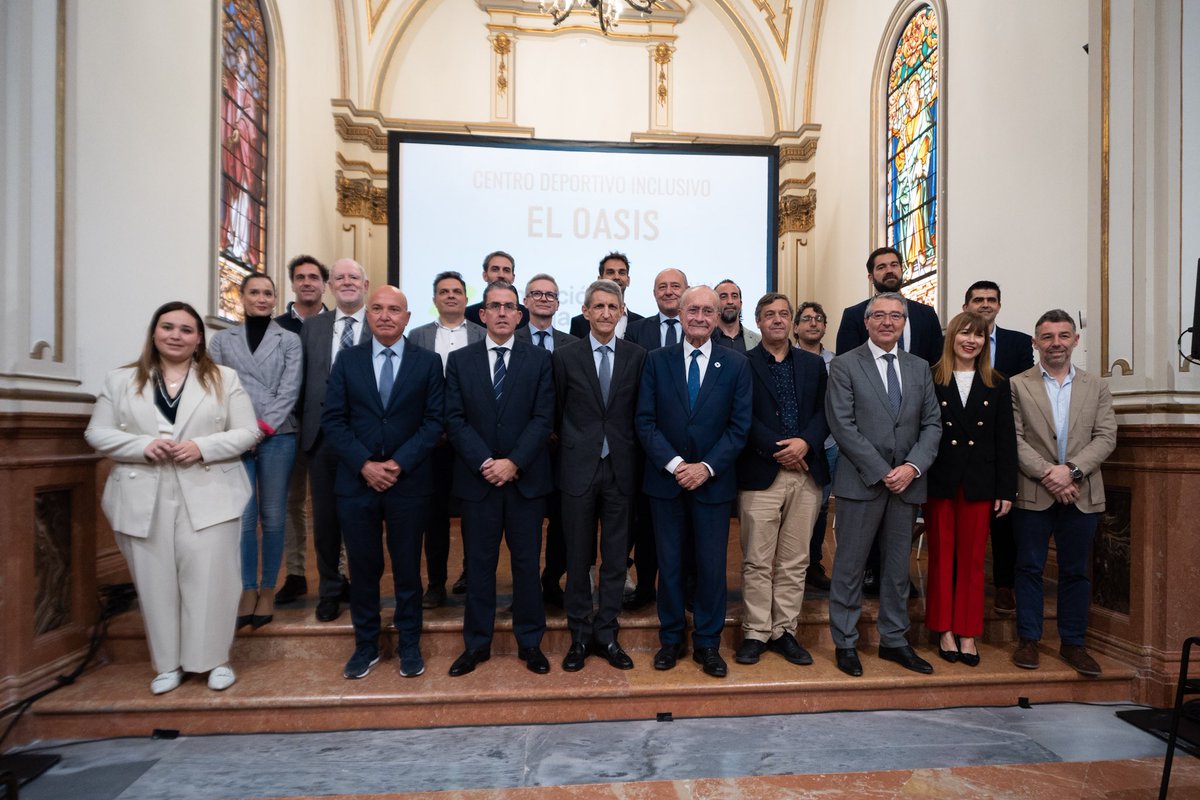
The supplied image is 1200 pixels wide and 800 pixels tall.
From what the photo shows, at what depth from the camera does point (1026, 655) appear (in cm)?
→ 317

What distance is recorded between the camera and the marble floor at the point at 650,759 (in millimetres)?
2367

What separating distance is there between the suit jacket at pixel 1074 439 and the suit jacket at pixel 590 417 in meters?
1.74

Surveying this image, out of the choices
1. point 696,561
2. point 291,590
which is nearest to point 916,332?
point 696,561

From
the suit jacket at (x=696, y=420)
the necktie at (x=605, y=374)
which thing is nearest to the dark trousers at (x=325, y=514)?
the necktie at (x=605, y=374)

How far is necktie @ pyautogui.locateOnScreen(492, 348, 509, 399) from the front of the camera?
3.01 metres

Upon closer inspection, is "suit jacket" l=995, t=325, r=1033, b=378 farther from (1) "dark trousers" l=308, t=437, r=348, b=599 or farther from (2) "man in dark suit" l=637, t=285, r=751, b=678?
(1) "dark trousers" l=308, t=437, r=348, b=599

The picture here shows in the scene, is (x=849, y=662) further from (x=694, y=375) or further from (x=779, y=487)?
(x=694, y=375)

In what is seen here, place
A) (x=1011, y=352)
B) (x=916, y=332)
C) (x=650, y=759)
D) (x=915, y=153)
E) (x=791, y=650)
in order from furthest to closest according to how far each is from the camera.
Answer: (x=915, y=153), (x=916, y=332), (x=1011, y=352), (x=791, y=650), (x=650, y=759)

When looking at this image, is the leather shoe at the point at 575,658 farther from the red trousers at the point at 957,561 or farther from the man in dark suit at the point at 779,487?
the red trousers at the point at 957,561

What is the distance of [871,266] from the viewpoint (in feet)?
13.1

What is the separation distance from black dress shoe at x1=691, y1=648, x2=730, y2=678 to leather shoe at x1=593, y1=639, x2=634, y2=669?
30 cm

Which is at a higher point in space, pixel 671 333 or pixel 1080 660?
pixel 671 333

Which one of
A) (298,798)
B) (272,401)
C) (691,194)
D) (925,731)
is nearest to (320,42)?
(691,194)

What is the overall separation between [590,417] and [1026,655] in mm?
2210
